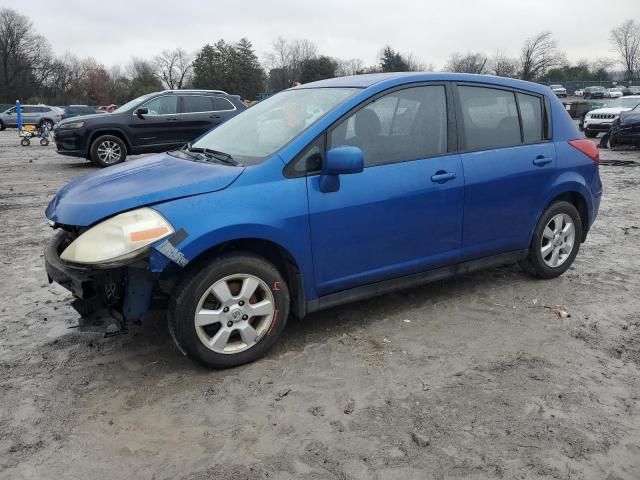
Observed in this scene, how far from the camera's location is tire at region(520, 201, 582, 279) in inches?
191

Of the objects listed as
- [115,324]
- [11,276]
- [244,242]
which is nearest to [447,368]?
[244,242]

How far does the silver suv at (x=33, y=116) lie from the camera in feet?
111

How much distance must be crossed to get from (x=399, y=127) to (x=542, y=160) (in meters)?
1.45

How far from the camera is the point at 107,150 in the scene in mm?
13094

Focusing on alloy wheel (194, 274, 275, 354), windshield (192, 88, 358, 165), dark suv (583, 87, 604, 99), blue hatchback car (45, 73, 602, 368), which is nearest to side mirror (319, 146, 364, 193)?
blue hatchback car (45, 73, 602, 368)

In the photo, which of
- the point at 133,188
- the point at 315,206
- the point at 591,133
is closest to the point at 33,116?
the point at 591,133

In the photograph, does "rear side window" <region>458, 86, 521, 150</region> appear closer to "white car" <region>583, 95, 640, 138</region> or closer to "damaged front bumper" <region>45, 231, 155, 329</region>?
"damaged front bumper" <region>45, 231, 155, 329</region>

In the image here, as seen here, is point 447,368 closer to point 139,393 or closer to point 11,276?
point 139,393

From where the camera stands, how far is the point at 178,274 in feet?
10.8

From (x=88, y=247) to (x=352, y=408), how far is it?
66.6 inches

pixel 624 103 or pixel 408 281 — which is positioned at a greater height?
pixel 624 103

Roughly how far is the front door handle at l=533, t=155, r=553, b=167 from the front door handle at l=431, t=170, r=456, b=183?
978mm

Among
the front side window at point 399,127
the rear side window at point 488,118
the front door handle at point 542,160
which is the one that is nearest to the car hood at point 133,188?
the front side window at point 399,127

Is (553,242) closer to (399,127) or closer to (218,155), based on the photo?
(399,127)
